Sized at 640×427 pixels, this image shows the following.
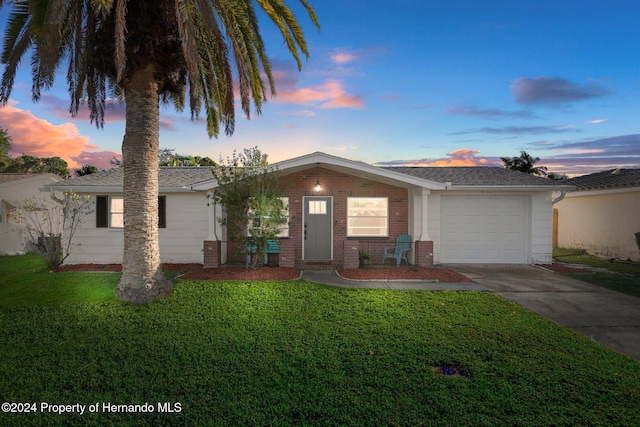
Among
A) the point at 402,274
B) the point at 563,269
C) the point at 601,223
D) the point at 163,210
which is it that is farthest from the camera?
the point at 601,223

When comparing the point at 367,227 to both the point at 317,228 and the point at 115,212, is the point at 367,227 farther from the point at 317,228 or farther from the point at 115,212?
the point at 115,212

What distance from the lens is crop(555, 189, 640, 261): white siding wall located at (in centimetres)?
1413

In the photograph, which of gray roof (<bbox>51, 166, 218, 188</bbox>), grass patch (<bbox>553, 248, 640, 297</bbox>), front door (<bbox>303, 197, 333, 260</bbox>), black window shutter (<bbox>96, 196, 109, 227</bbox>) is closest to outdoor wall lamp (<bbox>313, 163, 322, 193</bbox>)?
front door (<bbox>303, 197, 333, 260</bbox>)

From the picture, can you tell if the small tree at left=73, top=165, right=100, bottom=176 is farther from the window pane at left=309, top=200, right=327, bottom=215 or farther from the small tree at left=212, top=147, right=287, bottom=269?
the window pane at left=309, top=200, right=327, bottom=215

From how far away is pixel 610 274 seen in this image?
10.9 meters

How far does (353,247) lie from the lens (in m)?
11.3

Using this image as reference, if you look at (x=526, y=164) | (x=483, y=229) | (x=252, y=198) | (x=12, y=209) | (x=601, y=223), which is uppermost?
(x=526, y=164)

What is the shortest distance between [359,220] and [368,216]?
36 centimetres

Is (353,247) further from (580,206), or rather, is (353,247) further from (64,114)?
(580,206)

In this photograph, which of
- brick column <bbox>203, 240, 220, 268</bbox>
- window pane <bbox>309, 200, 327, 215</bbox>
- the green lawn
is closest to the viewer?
the green lawn

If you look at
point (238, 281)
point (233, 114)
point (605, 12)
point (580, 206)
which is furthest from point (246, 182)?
point (580, 206)

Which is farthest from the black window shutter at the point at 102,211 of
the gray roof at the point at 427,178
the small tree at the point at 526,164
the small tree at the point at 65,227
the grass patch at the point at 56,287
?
the small tree at the point at 526,164

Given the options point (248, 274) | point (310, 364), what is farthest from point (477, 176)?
point (310, 364)

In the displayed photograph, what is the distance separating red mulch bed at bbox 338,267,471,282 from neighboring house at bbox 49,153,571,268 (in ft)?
6.06
